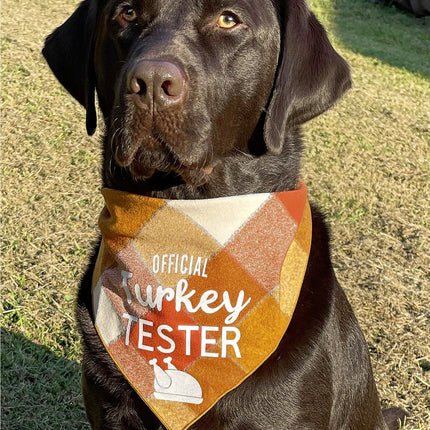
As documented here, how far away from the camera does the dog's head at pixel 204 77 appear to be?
2.27m

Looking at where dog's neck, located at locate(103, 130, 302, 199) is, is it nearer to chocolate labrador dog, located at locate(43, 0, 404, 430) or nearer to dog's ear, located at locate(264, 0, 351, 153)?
chocolate labrador dog, located at locate(43, 0, 404, 430)

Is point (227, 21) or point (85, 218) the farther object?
point (85, 218)

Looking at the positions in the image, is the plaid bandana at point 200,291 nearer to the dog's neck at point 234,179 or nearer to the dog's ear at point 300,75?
the dog's neck at point 234,179

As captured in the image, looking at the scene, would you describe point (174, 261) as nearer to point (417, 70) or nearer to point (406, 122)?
point (406, 122)

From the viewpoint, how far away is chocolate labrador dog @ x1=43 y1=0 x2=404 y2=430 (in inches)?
91.0

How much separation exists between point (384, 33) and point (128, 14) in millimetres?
9987

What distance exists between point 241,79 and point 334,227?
3.00m

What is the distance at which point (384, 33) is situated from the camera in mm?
11711

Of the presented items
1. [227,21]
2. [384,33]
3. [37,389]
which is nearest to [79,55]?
[227,21]

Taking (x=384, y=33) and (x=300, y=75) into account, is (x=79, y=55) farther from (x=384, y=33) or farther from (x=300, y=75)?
(x=384, y=33)

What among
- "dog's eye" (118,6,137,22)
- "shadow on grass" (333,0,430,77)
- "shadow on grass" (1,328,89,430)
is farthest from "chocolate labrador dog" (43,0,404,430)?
"shadow on grass" (333,0,430,77)

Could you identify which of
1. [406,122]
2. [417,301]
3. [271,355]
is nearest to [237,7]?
[271,355]

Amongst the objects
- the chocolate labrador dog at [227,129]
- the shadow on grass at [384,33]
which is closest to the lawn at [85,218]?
the chocolate labrador dog at [227,129]

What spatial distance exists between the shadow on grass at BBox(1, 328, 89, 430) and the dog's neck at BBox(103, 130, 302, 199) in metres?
1.55
